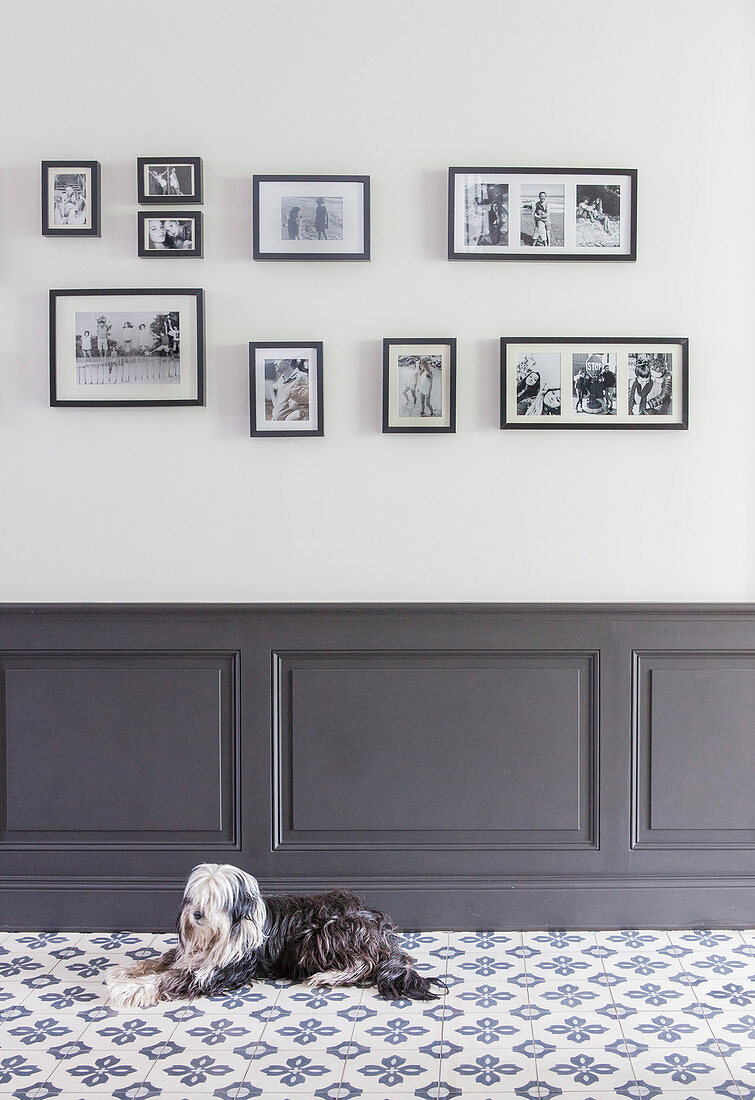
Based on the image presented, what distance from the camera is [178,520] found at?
263 centimetres

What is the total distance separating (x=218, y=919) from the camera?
2143 millimetres

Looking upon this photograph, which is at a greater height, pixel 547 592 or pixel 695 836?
pixel 547 592

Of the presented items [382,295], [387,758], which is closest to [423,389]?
[382,295]

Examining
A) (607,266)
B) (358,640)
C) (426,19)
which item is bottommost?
(358,640)

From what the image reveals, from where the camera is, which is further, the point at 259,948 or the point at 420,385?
the point at 420,385

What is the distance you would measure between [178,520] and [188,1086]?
56.5 inches

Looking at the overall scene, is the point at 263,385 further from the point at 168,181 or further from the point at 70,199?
the point at 70,199

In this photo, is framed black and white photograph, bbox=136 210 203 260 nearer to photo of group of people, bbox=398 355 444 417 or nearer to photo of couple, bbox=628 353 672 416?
photo of group of people, bbox=398 355 444 417

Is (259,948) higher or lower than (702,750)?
lower

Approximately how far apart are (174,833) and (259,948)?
0.50 meters

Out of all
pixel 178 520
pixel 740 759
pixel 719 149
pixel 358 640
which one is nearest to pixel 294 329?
pixel 178 520

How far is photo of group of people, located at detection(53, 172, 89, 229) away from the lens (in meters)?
2.58

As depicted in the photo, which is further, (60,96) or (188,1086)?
(60,96)

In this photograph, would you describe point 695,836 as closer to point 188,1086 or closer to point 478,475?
point 478,475
